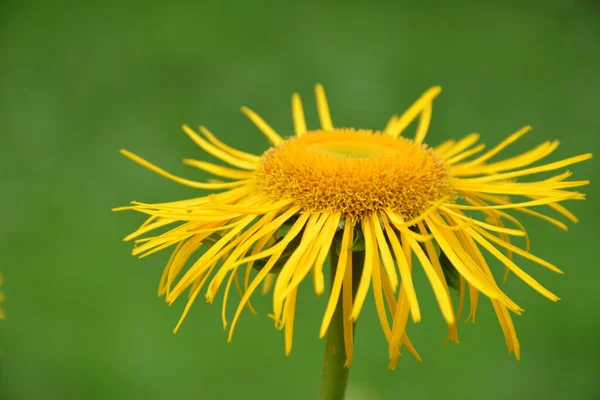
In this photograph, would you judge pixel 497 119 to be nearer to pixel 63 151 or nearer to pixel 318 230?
pixel 63 151

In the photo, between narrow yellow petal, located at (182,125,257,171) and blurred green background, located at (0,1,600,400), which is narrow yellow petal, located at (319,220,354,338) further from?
blurred green background, located at (0,1,600,400)

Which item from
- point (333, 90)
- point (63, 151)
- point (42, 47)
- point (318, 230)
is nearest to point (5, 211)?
point (63, 151)

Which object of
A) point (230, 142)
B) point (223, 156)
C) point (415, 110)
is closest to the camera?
point (223, 156)

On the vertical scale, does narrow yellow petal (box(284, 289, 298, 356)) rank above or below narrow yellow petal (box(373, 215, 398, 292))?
below

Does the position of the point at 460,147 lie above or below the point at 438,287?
above

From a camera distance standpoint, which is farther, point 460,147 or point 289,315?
point 460,147

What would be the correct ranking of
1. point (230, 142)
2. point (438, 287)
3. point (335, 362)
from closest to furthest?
point (438, 287) → point (335, 362) → point (230, 142)

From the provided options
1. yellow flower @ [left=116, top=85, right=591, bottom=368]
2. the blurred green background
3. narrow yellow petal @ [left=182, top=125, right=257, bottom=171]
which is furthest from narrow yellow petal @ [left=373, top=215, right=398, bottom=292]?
the blurred green background

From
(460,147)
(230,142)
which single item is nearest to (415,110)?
(460,147)

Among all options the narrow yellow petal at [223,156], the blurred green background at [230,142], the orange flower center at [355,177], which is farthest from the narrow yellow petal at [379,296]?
the blurred green background at [230,142]

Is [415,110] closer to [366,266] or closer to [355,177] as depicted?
[355,177]
